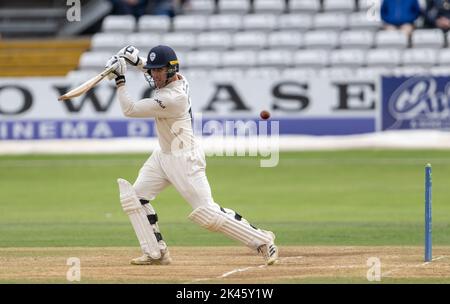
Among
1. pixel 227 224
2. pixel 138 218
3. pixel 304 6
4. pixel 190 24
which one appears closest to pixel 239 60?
pixel 190 24

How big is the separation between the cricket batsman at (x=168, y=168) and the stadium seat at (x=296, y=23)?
20357 millimetres

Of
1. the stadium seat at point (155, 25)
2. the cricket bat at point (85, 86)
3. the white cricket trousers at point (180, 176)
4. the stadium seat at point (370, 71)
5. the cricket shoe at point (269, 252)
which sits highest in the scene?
the cricket bat at point (85, 86)

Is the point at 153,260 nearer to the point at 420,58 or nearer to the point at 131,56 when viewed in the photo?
the point at 131,56

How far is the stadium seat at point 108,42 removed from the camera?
31719mm

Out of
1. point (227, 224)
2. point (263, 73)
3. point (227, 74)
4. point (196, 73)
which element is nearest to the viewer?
point (227, 224)

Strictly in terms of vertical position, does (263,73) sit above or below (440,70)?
below

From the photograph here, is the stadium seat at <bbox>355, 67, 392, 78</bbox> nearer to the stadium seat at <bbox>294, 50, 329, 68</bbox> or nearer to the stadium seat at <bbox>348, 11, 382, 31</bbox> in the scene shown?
the stadium seat at <bbox>294, 50, 329, 68</bbox>

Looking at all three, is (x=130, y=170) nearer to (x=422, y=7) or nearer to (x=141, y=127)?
(x=141, y=127)

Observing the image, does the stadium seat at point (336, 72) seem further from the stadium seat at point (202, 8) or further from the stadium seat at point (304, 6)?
the stadium seat at point (202, 8)

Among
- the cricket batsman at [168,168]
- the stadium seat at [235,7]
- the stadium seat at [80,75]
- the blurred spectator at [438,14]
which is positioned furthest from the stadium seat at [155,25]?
the cricket batsman at [168,168]

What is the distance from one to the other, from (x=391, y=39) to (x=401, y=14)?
83 cm

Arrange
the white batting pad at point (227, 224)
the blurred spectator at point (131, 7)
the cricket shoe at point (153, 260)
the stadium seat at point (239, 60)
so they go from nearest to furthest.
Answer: the white batting pad at point (227, 224) < the cricket shoe at point (153, 260) < the stadium seat at point (239, 60) < the blurred spectator at point (131, 7)

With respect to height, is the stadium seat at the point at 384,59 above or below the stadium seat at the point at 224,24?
below

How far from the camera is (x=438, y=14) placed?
102 ft
